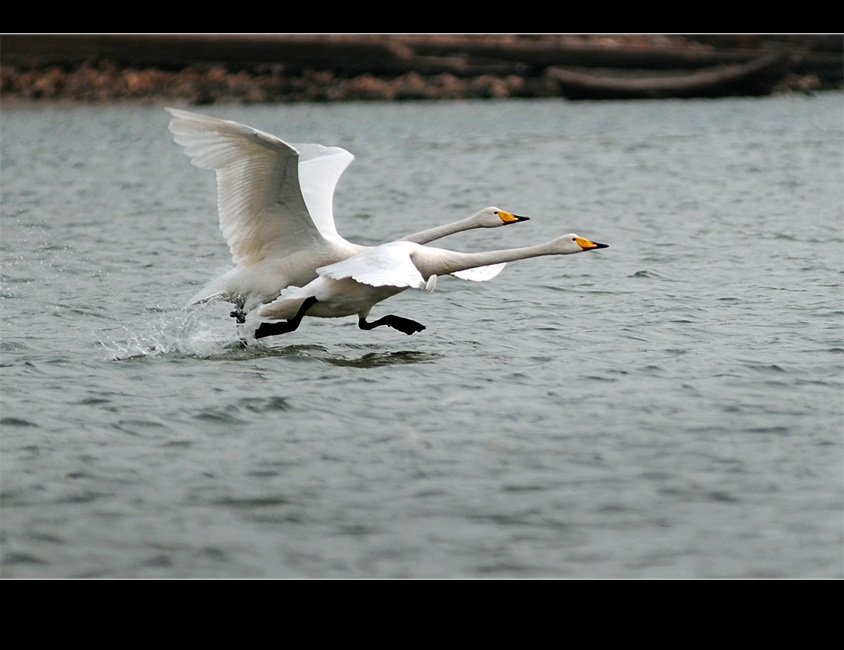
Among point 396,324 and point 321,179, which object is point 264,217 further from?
point 396,324

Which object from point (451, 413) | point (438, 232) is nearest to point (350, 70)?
point (438, 232)

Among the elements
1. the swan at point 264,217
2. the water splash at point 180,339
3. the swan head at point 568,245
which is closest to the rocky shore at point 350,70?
the water splash at point 180,339

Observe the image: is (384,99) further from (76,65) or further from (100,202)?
(100,202)

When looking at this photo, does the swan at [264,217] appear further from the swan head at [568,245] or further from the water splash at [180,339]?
the swan head at [568,245]

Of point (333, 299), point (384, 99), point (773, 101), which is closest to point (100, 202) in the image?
point (333, 299)

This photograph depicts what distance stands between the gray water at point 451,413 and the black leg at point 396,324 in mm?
158

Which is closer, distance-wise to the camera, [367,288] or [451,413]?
[451,413]

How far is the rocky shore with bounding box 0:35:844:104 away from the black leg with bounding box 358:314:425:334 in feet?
114

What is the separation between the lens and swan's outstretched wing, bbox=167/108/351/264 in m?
9.06

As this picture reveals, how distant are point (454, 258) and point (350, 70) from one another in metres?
37.4

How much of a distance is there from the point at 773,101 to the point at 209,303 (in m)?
36.8

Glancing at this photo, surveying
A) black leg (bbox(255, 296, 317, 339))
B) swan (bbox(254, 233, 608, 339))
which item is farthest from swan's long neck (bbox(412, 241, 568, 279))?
black leg (bbox(255, 296, 317, 339))

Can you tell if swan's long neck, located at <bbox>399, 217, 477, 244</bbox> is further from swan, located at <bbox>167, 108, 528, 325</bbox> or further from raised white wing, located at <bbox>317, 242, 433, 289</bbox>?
raised white wing, located at <bbox>317, 242, 433, 289</bbox>

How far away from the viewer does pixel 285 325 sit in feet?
31.9
